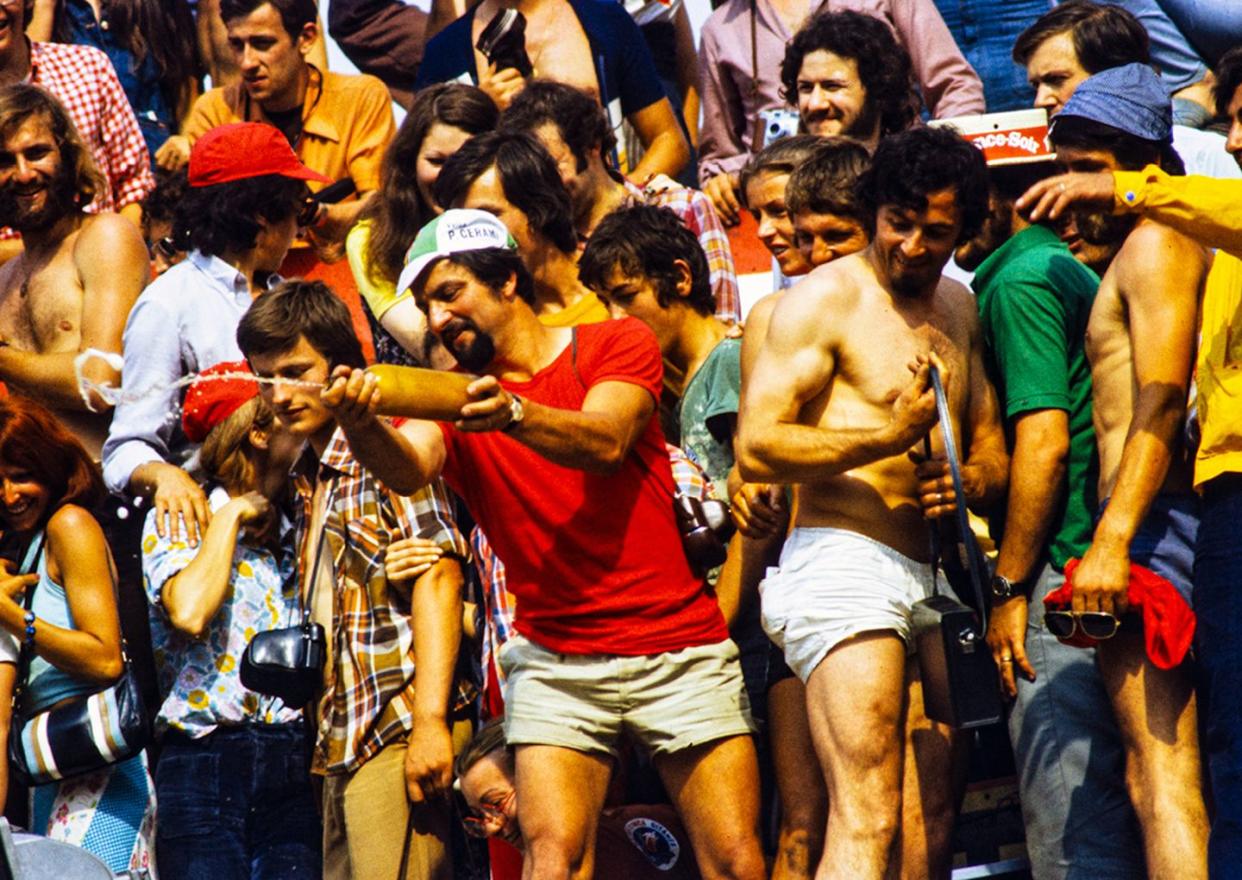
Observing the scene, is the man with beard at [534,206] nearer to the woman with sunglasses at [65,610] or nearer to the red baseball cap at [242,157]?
the red baseball cap at [242,157]

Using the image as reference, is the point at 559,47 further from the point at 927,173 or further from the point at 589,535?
the point at 589,535

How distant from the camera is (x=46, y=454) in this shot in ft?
20.7

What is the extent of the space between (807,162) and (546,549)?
1395 mm

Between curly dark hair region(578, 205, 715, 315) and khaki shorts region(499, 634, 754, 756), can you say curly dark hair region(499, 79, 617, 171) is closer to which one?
curly dark hair region(578, 205, 715, 315)

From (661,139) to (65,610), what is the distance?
3.22m

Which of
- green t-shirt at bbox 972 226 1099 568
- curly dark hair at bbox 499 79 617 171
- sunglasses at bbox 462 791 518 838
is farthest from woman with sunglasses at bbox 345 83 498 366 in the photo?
green t-shirt at bbox 972 226 1099 568

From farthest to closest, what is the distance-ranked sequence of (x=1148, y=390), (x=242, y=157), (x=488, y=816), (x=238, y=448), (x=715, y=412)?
(x=242, y=157) < (x=238, y=448) < (x=715, y=412) < (x=488, y=816) < (x=1148, y=390)

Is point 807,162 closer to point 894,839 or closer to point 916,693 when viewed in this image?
point 916,693

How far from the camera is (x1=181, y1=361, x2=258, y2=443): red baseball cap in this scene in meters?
6.62

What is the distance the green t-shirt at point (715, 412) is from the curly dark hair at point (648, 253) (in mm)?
302

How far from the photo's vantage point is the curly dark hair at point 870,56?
7.23 metres

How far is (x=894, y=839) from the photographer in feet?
16.8

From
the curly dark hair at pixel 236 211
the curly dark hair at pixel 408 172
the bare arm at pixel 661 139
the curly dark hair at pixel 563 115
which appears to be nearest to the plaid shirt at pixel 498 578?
the curly dark hair at pixel 408 172

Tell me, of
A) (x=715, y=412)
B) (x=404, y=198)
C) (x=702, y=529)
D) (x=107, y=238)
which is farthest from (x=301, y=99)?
(x=702, y=529)
